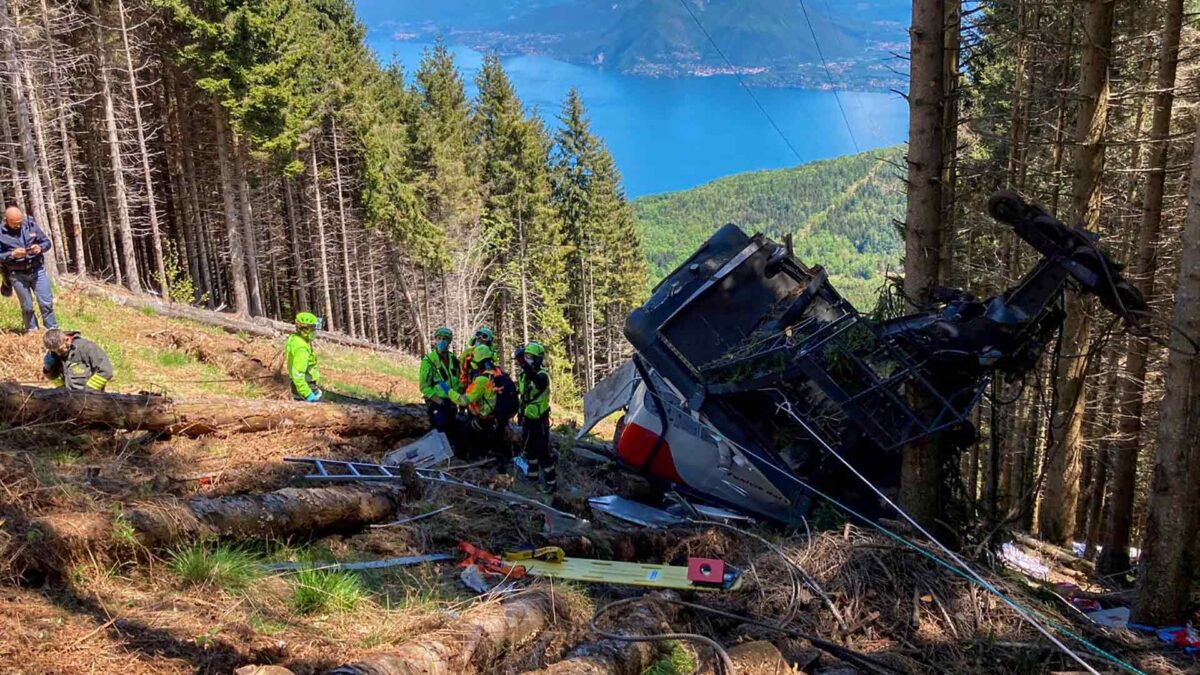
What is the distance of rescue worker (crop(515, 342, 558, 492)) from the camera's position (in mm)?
9305

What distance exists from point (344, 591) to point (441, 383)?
5516 millimetres

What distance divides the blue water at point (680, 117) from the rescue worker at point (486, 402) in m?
71.2

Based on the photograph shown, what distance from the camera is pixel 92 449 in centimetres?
685

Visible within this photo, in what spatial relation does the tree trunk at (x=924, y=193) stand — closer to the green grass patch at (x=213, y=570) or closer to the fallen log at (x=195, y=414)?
the green grass patch at (x=213, y=570)

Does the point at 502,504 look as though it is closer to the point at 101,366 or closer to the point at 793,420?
the point at 793,420

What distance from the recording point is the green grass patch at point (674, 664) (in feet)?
13.9

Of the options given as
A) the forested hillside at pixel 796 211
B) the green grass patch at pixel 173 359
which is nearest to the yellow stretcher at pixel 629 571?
the green grass patch at pixel 173 359

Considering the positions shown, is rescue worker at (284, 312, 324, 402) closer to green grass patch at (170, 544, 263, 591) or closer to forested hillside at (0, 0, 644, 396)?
green grass patch at (170, 544, 263, 591)

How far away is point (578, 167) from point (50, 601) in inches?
1528

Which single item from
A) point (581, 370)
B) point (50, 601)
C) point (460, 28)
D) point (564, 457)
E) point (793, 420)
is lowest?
point (581, 370)

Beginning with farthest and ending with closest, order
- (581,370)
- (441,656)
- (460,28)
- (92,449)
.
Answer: (460,28) < (581,370) < (92,449) < (441,656)

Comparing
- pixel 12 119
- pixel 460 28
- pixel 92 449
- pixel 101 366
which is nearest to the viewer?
pixel 92 449

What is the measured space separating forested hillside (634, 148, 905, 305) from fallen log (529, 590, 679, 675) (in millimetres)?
84457

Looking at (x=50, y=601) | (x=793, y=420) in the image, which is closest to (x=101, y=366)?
(x=50, y=601)
